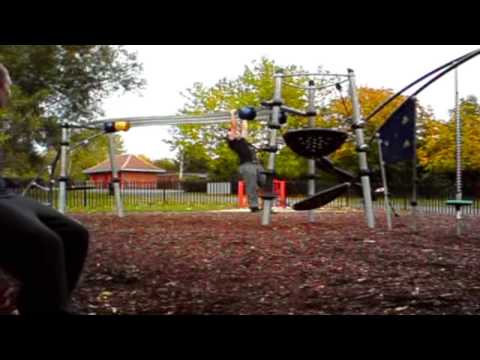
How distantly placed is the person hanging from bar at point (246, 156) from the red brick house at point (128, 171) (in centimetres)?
57

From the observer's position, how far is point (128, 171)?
11.0 ft

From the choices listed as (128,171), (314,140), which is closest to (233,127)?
(314,140)

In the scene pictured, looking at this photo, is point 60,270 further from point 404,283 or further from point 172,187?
point 172,187

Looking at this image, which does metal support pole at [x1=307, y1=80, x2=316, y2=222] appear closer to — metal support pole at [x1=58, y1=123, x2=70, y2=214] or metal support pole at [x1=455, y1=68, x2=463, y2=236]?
metal support pole at [x1=455, y1=68, x2=463, y2=236]

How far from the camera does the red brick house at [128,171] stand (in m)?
2.76

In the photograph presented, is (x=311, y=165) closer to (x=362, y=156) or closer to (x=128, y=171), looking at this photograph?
(x=362, y=156)

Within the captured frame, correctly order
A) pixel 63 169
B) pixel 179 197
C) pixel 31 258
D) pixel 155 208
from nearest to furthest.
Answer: pixel 31 258 → pixel 63 169 → pixel 155 208 → pixel 179 197

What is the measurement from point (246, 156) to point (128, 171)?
1070mm

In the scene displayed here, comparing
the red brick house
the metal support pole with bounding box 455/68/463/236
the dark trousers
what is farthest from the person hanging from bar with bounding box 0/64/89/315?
the red brick house

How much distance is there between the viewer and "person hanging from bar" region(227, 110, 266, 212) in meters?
2.59

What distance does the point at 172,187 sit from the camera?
3.62 m

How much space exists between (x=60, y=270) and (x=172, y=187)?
293cm

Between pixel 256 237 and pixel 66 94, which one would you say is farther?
pixel 256 237
